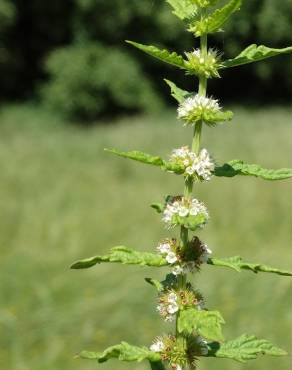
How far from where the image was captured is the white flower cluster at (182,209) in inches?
77.0

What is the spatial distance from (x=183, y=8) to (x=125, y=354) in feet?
2.60

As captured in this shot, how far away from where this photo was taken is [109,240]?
12914 mm

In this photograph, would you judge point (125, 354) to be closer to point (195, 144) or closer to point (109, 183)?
point (195, 144)

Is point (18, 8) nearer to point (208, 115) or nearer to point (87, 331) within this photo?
point (87, 331)

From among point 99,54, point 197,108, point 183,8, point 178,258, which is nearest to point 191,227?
point 178,258

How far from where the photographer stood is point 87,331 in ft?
28.9

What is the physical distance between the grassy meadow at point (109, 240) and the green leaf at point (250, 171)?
5.77 metres

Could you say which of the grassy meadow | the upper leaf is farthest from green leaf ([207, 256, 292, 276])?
the grassy meadow

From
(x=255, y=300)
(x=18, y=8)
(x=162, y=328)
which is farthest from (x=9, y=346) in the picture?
(x=18, y=8)

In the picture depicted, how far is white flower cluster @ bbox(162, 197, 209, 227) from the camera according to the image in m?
1.96

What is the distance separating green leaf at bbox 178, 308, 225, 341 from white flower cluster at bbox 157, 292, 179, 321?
37mm

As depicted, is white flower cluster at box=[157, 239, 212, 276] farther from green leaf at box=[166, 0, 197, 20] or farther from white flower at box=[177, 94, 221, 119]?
green leaf at box=[166, 0, 197, 20]

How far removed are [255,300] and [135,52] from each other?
26.3 m

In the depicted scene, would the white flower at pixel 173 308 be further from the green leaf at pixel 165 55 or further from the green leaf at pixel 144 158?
the green leaf at pixel 165 55
